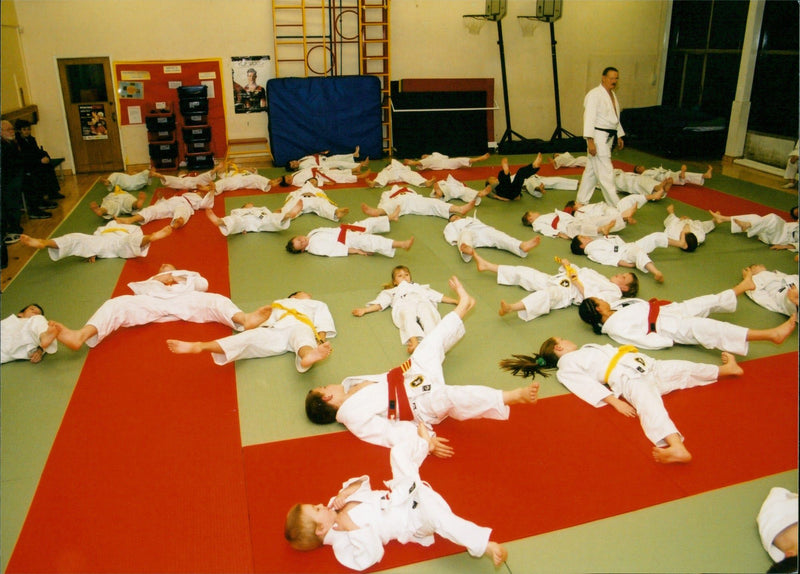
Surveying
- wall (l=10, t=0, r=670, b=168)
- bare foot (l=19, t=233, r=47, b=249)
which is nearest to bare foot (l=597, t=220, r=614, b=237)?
bare foot (l=19, t=233, r=47, b=249)

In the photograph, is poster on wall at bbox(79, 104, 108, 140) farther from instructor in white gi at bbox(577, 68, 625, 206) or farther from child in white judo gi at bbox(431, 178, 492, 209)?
instructor in white gi at bbox(577, 68, 625, 206)

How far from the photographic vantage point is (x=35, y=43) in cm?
998

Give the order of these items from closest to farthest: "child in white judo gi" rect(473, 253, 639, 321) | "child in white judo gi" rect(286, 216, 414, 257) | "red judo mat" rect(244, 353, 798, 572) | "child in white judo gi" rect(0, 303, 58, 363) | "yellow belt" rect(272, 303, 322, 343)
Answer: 1. "red judo mat" rect(244, 353, 798, 572)
2. "child in white judo gi" rect(0, 303, 58, 363)
3. "yellow belt" rect(272, 303, 322, 343)
4. "child in white judo gi" rect(473, 253, 639, 321)
5. "child in white judo gi" rect(286, 216, 414, 257)

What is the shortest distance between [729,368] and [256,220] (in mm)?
5235

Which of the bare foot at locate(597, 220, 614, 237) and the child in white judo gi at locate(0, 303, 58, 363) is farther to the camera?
the bare foot at locate(597, 220, 614, 237)

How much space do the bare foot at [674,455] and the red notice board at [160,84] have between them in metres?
10.1

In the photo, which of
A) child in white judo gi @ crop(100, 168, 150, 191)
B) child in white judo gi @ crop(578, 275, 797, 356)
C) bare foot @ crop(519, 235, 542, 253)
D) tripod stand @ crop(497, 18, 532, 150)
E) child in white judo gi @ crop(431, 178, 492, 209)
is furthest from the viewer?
tripod stand @ crop(497, 18, 532, 150)

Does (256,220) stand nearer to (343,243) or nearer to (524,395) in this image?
(343,243)

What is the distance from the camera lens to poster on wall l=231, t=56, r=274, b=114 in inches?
425

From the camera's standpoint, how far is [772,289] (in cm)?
498

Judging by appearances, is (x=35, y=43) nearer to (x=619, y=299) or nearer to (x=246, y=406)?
(x=246, y=406)

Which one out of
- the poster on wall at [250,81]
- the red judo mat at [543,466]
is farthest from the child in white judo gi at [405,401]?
the poster on wall at [250,81]

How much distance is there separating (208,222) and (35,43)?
19.0 feet

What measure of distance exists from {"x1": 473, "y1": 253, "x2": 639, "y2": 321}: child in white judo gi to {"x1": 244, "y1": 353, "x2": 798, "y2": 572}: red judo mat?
1106 mm
